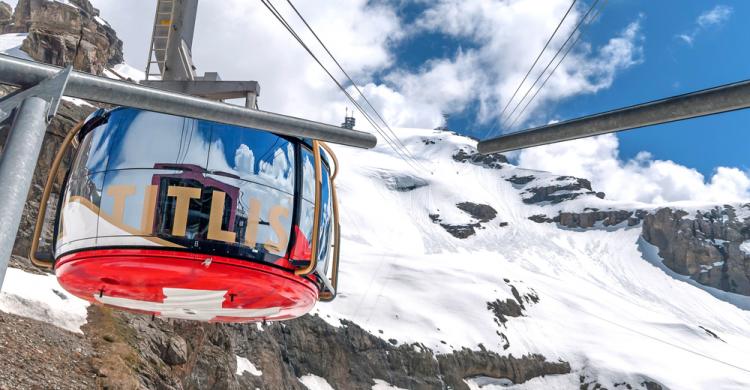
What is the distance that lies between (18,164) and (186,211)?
3.77 meters

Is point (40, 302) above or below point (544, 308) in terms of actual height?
above

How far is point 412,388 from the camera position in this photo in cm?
6788

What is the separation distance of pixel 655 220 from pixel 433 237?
81808 millimetres

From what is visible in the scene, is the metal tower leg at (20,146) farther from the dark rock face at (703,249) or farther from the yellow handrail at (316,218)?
Result: the dark rock face at (703,249)

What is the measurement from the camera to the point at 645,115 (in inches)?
173

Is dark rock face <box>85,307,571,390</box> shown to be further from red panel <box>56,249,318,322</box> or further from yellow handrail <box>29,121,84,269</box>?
yellow handrail <box>29,121,84,269</box>

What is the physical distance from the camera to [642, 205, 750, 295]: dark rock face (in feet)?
598

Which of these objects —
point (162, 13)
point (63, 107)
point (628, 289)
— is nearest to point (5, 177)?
point (162, 13)

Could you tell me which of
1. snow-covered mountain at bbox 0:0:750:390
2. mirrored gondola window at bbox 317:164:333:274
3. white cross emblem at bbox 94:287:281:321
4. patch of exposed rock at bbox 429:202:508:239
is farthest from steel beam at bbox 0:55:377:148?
patch of exposed rock at bbox 429:202:508:239

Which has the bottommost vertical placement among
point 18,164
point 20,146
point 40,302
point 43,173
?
point 40,302

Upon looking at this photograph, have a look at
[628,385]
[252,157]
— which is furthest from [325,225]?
[628,385]

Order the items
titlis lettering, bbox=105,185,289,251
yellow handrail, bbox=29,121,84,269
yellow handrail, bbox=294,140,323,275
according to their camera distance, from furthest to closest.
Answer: yellow handrail, bbox=294,140,323,275 < yellow handrail, bbox=29,121,84,269 < titlis lettering, bbox=105,185,289,251

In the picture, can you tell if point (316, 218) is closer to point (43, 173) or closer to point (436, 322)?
point (43, 173)

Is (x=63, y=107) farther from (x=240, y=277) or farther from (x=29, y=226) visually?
(x=240, y=277)
